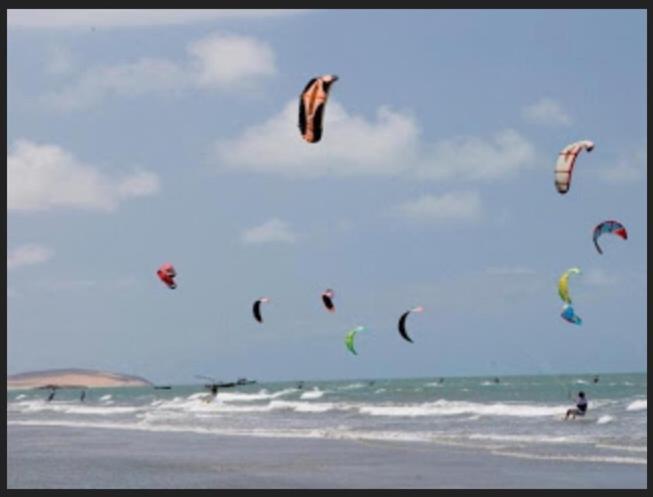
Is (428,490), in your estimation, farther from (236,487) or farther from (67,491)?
(67,491)

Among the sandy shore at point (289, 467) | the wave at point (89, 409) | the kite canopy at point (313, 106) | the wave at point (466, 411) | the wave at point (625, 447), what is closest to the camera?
the sandy shore at point (289, 467)

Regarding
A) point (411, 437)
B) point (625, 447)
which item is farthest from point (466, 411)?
point (625, 447)

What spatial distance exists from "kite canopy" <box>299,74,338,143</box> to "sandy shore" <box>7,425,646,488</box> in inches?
167

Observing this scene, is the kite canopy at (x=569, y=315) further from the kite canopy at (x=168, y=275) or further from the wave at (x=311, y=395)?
the wave at (x=311, y=395)

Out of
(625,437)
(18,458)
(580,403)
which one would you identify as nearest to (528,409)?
(580,403)

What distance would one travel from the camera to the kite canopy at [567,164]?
742 inches

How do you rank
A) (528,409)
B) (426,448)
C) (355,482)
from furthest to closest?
(528,409), (426,448), (355,482)

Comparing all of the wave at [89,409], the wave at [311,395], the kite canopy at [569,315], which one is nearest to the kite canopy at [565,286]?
the kite canopy at [569,315]

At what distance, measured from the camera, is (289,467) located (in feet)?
57.4

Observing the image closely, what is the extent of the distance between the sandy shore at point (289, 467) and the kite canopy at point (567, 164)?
13.1ft

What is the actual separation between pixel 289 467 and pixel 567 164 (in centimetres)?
610

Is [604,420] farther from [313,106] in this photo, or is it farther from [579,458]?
[313,106]

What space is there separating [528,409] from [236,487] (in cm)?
2345

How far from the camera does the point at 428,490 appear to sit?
14258 mm
